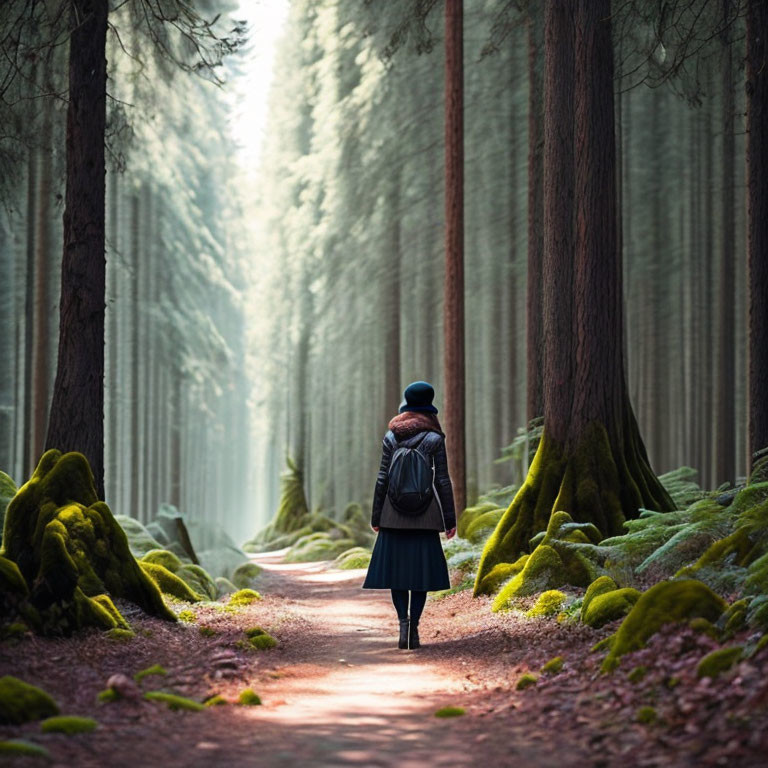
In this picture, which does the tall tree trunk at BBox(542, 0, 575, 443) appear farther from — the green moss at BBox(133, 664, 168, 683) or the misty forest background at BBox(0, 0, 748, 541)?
the green moss at BBox(133, 664, 168, 683)

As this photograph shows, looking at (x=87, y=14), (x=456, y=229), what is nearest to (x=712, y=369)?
(x=456, y=229)

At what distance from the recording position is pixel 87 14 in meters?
9.09

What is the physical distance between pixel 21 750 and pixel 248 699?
1.76m

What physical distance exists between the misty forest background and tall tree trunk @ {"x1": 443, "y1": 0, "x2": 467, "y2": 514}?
0.61m

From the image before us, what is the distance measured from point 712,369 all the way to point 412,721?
2062 centimetres

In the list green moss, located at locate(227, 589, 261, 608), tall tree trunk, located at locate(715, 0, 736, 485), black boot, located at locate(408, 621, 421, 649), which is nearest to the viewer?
black boot, located at locate(408, 621, 421, 649)

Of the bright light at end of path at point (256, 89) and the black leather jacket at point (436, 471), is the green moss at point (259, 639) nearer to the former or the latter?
the black leather jacket at point (436, 471)

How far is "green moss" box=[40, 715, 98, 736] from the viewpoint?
4.84m

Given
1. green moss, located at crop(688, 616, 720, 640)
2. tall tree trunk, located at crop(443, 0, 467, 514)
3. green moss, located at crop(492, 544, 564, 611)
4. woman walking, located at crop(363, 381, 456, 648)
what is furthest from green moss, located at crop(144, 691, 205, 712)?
tall tree trunk, located at crop(443, 0, 467, 514)

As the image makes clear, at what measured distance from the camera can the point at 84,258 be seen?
29.7 feet

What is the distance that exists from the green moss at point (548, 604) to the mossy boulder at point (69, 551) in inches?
133

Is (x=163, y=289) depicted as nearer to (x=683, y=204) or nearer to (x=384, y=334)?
(x=384, y=334)

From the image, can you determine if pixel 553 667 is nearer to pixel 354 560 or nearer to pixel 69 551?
pixel 69 551

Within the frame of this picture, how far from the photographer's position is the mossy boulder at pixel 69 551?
23.2ft
